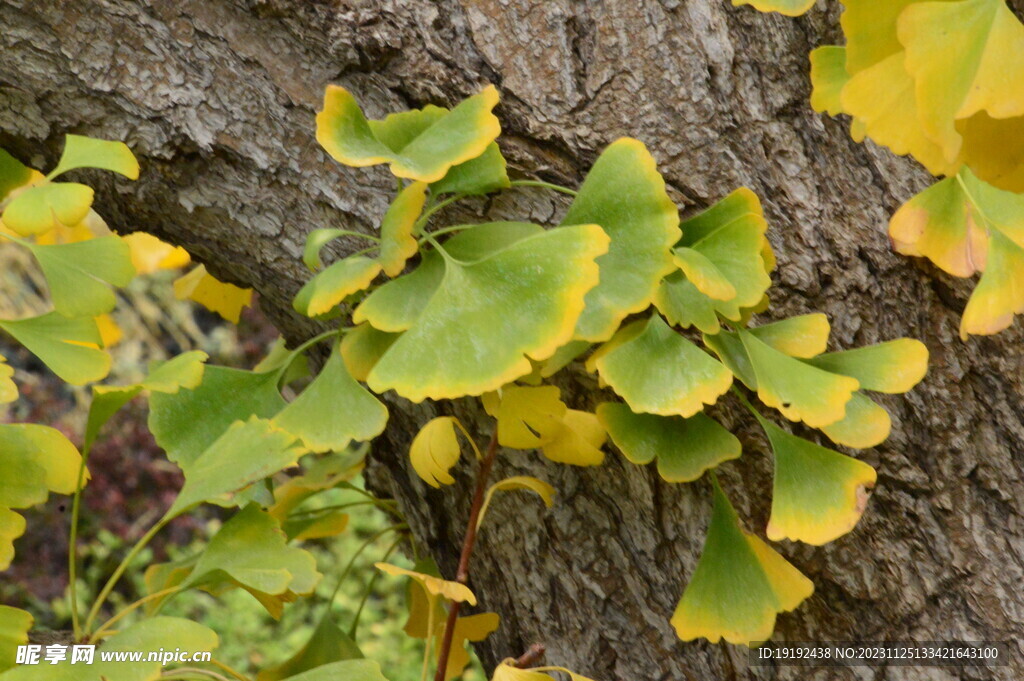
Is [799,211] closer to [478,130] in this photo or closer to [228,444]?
[478,130]

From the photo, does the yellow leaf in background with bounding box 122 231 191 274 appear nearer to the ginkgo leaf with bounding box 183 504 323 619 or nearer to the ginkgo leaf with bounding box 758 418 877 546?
the ginkgo leaf with bounding box 183 504 323 619

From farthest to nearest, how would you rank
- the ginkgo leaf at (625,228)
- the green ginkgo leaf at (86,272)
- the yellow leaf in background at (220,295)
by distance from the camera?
the yellow leaf in background at (220,295) < the green ginkgo leaf at (86,272) < the ginkgo leaf at (625,228)

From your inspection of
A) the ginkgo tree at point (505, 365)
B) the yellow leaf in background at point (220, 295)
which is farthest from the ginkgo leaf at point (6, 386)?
the yellow leaf in background at point (220, 295)

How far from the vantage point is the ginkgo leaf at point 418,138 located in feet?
1.90

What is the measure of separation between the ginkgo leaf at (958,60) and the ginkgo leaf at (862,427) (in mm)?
178

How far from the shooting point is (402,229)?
0.61 meters

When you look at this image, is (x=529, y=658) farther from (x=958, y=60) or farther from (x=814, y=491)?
(x=958, y=60)

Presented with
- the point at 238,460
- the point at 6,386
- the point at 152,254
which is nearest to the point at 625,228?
the point at 238,460

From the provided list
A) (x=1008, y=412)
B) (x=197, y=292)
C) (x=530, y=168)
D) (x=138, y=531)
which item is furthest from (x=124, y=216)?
(x=138, y=531)

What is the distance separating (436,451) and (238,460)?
0.15 m

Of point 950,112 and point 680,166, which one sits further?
point 680,166

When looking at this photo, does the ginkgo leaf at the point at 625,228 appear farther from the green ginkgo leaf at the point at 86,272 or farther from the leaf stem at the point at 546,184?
the green ginkgo leaf at the point at 86,272

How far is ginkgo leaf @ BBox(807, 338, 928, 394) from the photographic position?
1.92 feet

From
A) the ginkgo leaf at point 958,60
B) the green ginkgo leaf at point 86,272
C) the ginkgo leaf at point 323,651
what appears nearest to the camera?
the ginkgo leaf at point 958,60
